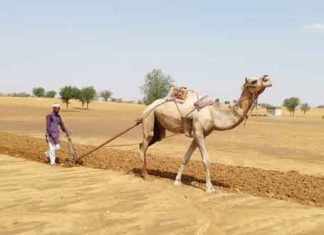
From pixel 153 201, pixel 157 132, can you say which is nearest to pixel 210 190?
pixel 153 201

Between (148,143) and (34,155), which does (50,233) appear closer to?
(148,143)

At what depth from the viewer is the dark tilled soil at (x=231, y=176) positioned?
11422mm

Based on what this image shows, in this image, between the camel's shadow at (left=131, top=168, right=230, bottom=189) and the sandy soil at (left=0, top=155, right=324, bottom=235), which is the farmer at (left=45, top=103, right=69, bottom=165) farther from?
the sandy soil at (left=0, top=155, right=324, bottom=235)

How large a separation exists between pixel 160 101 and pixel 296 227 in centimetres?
518

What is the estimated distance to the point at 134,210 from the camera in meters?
9.31

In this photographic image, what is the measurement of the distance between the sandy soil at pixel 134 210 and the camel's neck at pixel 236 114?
4.86 feet

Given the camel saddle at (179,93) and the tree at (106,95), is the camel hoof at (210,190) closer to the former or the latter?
the camel saddle at (179,93)

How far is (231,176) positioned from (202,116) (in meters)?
2.68

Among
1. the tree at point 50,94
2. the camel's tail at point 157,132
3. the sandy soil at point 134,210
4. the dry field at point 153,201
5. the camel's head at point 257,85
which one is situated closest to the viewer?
the sandy soil at point 134,210

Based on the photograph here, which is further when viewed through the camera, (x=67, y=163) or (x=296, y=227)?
(x=67, y=163)

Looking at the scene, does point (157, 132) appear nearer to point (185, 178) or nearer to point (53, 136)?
point (185, 178)

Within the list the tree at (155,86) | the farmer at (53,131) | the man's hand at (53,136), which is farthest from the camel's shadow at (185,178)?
the tree at (155,86)

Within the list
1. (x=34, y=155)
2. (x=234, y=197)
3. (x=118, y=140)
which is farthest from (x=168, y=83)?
(x=234, y=197)

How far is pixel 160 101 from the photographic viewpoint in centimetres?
1274
